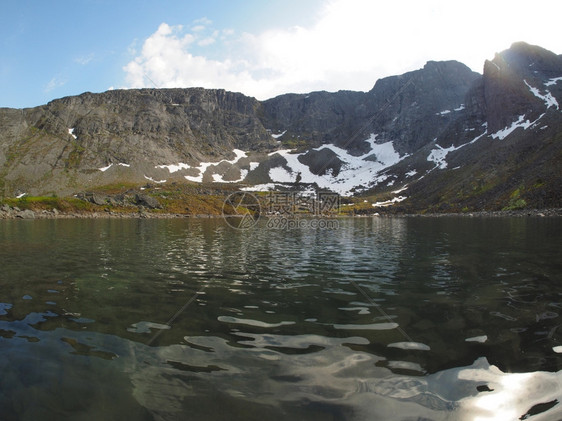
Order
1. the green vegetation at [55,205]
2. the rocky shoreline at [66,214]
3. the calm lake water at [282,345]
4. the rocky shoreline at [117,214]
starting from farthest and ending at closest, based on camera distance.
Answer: the green vegetation at [55,205]
the rocky shoreline at [66,214]
the rocky shoreline at [117,214]
the calm lake water at [282,345]

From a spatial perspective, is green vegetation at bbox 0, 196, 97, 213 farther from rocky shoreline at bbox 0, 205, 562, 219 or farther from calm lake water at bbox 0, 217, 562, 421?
calm lake water at bbox 0, 217, 562, 421

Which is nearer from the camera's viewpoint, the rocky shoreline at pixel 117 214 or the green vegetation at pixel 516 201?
the rocky shoreline at pixel 117 214

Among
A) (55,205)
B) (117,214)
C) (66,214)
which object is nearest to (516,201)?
(117,214)

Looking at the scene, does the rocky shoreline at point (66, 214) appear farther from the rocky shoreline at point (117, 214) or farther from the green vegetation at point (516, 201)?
the green vegetation at point (516, 201)

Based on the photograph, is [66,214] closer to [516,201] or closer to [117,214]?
[117,214]

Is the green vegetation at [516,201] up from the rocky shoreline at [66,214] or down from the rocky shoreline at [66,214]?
up

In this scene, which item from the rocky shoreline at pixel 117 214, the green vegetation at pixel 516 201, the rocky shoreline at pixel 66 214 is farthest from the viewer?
the green vegetation at pixel 516 201

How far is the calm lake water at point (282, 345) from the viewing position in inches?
271

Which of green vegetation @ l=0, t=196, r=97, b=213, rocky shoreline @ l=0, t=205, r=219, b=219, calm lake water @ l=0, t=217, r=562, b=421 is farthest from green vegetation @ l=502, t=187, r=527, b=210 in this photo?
green vegetation @ l=0, t=196, r=97, b=213

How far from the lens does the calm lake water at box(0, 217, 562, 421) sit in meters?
6.89

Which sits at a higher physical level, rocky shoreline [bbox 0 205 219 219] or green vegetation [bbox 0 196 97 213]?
green vegetation [bbox 0 196 97 213]

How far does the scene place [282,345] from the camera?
32.7ft

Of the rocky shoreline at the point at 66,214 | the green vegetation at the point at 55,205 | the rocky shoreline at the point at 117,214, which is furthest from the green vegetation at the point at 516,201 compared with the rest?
the green vegetation at the point at 55,205

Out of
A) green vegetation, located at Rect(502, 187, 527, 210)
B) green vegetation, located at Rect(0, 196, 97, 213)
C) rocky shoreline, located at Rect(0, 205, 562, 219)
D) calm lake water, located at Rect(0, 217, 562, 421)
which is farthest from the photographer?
green vegetation, located at Rect(0, 196, 97, 213)
